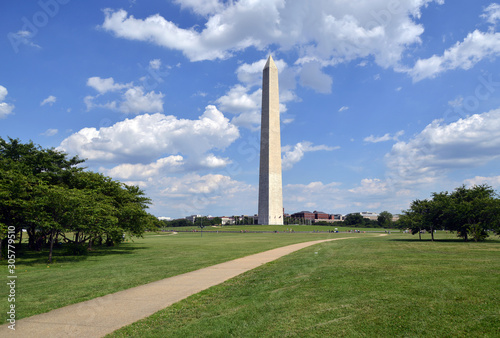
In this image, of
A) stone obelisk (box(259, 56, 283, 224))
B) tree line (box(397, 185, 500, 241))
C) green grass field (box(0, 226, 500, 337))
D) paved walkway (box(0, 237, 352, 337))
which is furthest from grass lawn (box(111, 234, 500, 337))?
stone obelisk (box(259, 56, 283, 224))

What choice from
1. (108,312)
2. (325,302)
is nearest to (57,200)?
(108,312)

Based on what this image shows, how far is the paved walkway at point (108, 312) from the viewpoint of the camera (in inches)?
317

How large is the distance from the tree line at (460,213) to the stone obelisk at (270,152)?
55655 millimetres

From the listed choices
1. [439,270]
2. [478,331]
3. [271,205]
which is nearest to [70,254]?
[439,270]

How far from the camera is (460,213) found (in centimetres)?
3878

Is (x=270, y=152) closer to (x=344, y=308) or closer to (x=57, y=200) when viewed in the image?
(x=57, y=200)

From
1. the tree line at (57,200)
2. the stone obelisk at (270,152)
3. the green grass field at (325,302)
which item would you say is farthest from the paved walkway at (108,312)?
the stone obelisk at (270,152)

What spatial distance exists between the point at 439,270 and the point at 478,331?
7.65 m

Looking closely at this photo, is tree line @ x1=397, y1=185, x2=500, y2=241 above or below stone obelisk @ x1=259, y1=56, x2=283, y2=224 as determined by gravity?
below

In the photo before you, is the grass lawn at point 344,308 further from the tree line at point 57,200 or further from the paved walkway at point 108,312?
the tree line at point 57,200

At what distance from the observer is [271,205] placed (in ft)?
331

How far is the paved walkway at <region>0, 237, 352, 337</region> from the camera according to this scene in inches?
317

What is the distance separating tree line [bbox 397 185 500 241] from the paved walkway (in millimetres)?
35315

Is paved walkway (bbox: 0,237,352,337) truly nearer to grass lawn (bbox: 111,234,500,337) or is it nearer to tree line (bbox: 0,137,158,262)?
grass lawn (bbox: 111,234,500,337)
